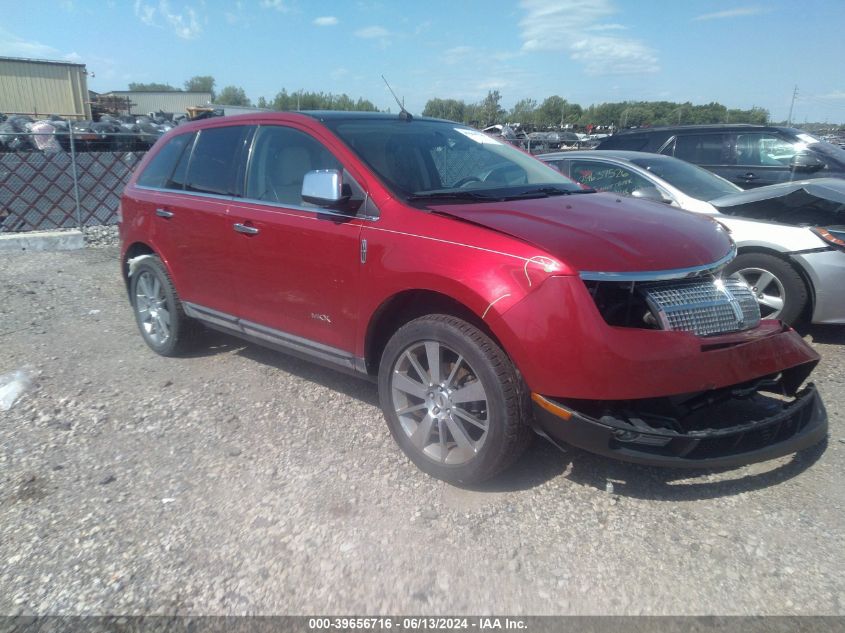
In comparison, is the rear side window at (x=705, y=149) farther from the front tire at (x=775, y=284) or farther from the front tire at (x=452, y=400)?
the front tire at (x=452, y=400)

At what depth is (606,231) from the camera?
301cm

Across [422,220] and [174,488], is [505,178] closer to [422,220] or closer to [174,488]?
[422,220]

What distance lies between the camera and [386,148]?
3758mm

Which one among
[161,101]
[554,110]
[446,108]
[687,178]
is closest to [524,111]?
[554,110]

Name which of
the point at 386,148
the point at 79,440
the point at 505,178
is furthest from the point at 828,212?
the point at 79,440

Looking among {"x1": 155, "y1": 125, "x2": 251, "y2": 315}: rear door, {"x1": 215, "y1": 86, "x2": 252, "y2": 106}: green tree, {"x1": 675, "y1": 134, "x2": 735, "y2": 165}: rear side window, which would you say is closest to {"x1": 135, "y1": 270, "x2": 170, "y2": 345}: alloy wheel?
{"x1": 155, "y1": 125, "x2": 251, "y2": 315}: rear door

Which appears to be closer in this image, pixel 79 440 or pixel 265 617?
pixel 265 617

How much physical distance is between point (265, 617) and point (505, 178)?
107 inches

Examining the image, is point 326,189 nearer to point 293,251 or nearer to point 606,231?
point 293,251

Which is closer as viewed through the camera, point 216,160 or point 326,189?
point 326,189

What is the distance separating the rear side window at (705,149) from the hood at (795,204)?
2.91 meters

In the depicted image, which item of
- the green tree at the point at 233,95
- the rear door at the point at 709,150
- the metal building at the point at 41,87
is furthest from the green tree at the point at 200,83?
the rear door at the point at 709,150

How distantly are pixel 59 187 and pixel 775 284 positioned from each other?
34.8 feet

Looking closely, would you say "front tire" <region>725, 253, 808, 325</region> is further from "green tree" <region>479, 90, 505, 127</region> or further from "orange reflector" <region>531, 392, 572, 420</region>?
"green tree" <region>479, 90, 505, 127</region>
